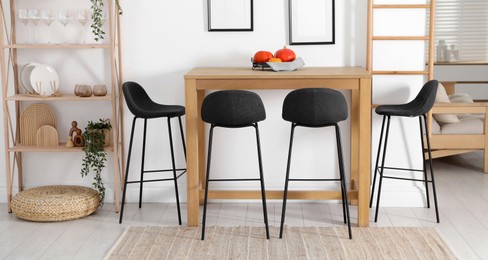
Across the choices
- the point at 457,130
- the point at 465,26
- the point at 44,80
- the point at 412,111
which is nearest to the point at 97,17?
the point at 44,80

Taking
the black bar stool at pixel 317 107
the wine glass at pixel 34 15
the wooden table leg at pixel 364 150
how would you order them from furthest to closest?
the wine glass at pixel 34 15 → the wooden table leg at pixel 364 150 → the black bar stool at pixel 317 107

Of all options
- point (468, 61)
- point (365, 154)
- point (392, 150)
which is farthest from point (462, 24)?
point (365, 154)

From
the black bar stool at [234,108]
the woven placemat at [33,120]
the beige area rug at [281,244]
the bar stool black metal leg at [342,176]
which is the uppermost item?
the black bar stool at [234,108]

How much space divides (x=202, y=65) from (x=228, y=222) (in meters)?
1.24

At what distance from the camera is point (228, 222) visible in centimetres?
553

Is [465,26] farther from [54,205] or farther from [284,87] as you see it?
[54,205]

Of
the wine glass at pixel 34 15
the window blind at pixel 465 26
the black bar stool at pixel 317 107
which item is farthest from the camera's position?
the window blind at pixel 465 26

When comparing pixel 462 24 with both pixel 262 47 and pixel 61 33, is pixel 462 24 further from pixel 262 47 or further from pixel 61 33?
pixel 61 33

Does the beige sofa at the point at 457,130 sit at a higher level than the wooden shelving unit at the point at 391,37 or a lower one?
lower

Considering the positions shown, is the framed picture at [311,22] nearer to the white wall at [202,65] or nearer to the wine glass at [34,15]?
the white wall at [202,65]

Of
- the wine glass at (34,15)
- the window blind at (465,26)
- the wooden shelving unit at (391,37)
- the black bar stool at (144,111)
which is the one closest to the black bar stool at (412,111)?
the wooden shelving unit at (391,37)

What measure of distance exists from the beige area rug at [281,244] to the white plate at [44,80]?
130 centimetres

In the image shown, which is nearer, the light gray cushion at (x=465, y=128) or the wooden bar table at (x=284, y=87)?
the wooden bar table at (x=284, y=87)

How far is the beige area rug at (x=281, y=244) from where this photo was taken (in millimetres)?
4777
